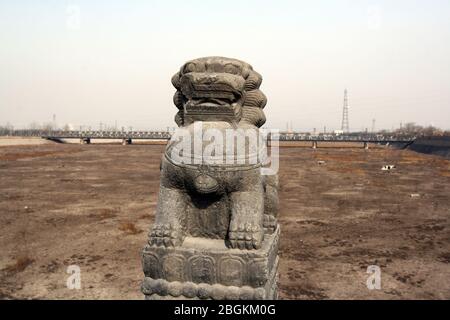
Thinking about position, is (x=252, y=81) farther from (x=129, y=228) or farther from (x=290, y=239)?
(x=129, y=228)

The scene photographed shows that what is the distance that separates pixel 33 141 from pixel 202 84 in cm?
4883

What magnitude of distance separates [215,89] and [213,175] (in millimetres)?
728

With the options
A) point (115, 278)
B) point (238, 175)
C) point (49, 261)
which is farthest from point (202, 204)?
point (49, 261)

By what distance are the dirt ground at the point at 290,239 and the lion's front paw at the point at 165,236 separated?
1829mm

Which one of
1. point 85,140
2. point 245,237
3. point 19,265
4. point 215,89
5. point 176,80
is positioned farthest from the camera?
point 85,140

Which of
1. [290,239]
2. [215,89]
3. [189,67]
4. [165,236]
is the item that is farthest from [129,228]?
[215,89]

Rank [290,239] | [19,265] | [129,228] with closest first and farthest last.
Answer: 1. [19,265]
2. [290,239]
3. [129,228]

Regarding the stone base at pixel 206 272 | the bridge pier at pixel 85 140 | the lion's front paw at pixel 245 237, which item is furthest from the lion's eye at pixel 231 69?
the bridge pier at pixel 85 140

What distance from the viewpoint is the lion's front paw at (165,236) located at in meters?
3.15

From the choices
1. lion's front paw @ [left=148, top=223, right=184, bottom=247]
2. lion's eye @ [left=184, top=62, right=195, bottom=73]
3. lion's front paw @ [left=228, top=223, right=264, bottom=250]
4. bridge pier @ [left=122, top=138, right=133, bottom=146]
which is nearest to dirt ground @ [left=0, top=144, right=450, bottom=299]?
lion's front paw @ [left=148, top=223, right=184, bottom=247]

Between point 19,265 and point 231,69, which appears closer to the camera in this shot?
point 231,69

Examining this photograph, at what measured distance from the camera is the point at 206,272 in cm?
311

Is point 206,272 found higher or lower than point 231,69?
lower

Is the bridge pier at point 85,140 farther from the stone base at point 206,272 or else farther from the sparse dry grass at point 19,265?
the stone base at point 206,272
